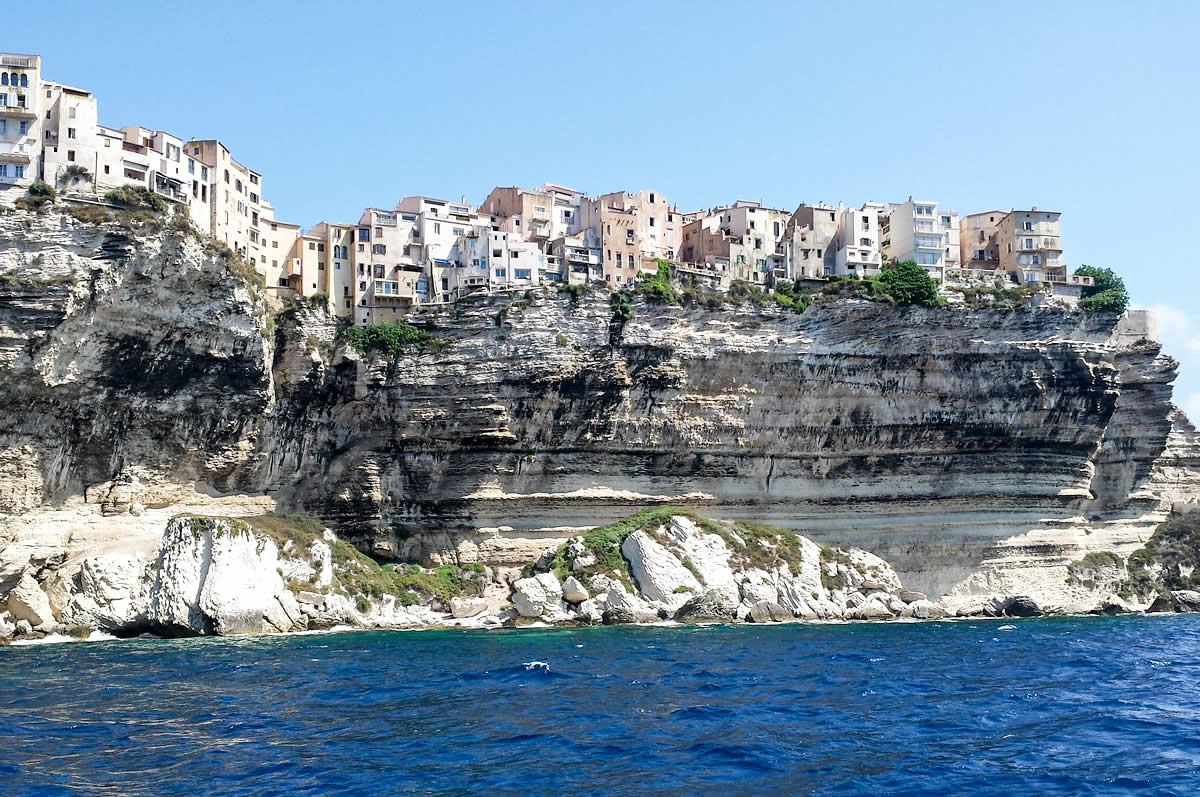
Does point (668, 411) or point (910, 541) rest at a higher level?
point (668, 411)

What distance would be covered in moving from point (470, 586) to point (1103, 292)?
38.2 m

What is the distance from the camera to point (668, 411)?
2238 inches

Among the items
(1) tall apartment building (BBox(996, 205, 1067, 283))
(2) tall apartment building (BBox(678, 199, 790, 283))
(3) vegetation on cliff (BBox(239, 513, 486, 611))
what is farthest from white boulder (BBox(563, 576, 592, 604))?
(1) tall apartment building (BBox(996, 205, 1067, 283))

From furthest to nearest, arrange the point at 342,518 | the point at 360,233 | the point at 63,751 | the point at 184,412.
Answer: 1. the point at 360,233
2. the point at 342,518
3. the point at 184,412
4. the point at 63,751

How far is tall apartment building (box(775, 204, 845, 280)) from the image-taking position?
66.2 metres

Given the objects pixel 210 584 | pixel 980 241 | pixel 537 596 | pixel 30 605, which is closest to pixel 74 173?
pixel 30 605

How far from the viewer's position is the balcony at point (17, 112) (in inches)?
1857

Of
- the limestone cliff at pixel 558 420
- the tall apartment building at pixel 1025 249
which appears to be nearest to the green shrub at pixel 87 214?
the limestone cliff at pixel 558 420

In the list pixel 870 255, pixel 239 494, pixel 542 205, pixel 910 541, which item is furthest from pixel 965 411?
pixel 239 494

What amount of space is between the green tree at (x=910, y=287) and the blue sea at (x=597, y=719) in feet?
78.9

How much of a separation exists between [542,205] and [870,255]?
18.8 meters

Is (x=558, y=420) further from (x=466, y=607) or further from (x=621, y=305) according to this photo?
(x=466, y=607)

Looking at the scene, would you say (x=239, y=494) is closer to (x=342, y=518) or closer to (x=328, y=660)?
(x=342, y=518)

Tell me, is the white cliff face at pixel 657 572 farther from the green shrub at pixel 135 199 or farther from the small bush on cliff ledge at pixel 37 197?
the small bush on cliff ledge at pixel 37 197
